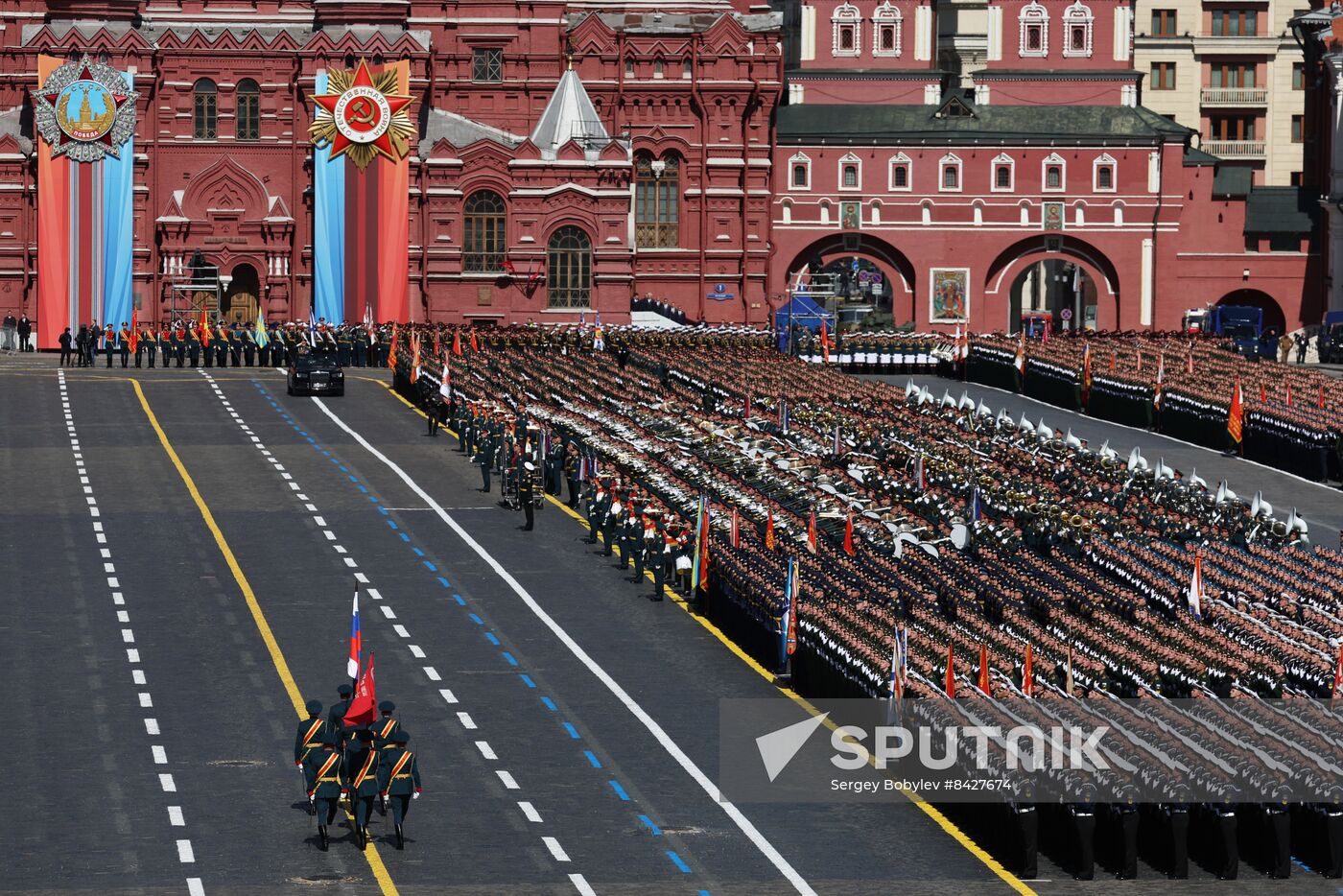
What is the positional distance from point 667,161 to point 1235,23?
1442 inches

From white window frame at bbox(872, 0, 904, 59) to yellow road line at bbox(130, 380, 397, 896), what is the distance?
45.9 meters

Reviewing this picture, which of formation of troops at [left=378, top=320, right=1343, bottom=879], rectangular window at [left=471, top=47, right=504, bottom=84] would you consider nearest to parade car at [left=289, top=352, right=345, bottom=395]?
formation of troops at [left=378, top=320, right=1343, bottom=879]

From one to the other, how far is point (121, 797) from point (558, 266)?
214 ft

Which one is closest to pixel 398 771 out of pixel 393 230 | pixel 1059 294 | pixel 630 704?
pixel 630 704

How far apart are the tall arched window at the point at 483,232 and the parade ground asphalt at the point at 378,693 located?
3381 centimetres

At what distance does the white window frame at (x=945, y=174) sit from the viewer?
10344 cm

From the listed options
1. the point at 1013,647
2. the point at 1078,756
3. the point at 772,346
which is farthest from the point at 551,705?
the point at 772,346

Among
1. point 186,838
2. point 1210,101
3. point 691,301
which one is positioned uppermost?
point 1210,101

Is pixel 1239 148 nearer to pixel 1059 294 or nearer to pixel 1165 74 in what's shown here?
pixel 1165 74

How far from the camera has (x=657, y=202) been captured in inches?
4028

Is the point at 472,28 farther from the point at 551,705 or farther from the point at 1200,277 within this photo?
the point at 551,705

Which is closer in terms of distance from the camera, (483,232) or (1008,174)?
(483,232)

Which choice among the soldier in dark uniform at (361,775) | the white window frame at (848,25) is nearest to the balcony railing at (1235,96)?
the white window frame at (848,25)

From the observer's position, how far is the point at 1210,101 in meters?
126
